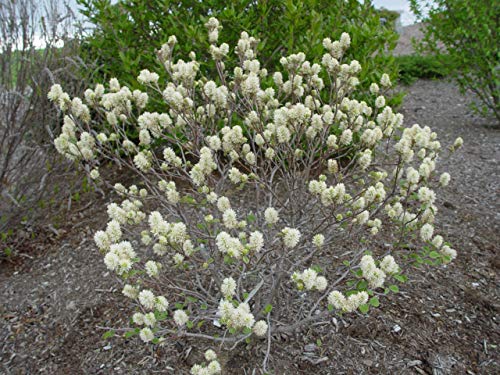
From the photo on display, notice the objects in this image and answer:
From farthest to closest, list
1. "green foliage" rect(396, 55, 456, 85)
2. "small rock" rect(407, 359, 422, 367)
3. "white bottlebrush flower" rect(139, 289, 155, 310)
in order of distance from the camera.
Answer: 1. "green foliage" rect(396, 55, 456, 85)
2. "small rock" rect(407, 359, 422, 367)
3. "white bottlebrush flower" rect(139, 289, 155, 310)

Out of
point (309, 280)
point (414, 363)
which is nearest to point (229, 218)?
point (309, 280)

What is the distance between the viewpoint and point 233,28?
3490 millimetres

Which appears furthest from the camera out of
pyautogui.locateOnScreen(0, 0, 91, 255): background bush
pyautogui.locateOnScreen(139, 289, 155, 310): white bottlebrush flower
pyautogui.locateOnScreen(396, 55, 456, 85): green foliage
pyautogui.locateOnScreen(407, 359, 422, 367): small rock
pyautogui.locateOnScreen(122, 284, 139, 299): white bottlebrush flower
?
pyautogui.locateOnScreen(396, 55, 456, 85): green foliage

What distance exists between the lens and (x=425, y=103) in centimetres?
727

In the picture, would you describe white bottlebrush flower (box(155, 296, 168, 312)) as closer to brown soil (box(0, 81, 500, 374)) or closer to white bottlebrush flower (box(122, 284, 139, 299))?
white bottlebrush flower (box(122, 284, 139, 299))

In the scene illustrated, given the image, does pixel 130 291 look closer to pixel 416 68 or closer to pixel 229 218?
pixel 229 218

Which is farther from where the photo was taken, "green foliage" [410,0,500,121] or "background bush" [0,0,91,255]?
"green foliage" [410,0,500,121]

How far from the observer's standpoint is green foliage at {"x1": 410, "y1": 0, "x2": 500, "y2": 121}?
5.30 meters

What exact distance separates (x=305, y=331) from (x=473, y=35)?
15.5ft

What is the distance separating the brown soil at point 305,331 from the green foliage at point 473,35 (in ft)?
8.66

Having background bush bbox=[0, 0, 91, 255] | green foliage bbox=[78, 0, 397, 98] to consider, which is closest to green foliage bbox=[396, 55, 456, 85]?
green foliage bbox=[78, 0, 397, 98]

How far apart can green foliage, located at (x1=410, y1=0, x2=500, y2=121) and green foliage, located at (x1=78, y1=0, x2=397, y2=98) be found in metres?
2.18

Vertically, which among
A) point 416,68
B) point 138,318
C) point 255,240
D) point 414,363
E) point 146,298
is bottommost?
point 414,363

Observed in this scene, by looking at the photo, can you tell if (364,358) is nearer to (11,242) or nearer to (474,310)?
(474,310)
